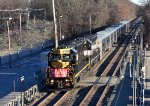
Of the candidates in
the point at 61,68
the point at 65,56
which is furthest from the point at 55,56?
the point at 61,68

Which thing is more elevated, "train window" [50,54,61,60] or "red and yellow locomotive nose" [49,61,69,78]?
"train window" [50,54,61,60]

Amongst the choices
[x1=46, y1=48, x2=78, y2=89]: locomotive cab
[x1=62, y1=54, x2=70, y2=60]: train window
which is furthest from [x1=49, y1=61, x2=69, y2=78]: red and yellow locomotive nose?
[x1=62, y1=54, x2=70, y2=60]: train window

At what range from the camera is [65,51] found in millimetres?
28516

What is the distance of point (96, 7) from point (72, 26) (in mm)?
13625

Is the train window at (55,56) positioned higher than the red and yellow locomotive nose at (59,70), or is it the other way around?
the train window at (55,56)

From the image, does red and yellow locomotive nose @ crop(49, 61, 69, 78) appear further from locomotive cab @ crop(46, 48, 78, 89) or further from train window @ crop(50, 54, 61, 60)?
train window @ crop(50, 54, 61, 60)

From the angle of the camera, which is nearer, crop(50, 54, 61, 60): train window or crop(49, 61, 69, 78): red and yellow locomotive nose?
crop(49, 61, 69, 78): red and yellow locomotive nose

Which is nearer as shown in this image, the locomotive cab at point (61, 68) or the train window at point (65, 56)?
the locomotive cab at point (61, 68)

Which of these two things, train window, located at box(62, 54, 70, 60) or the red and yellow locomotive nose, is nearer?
the red and yellow locomotive nose

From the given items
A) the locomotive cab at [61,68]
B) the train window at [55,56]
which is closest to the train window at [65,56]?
the locomotive cab at [61,68]

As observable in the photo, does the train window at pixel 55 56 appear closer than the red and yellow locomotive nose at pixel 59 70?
No

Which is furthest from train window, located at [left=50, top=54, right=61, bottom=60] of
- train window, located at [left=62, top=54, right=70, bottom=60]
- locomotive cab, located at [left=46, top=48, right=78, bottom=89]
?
train window, located at [left=62, top=54, right=70, bottom=60]

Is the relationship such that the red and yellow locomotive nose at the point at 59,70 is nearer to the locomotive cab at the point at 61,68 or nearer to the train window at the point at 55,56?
the locomotive cab at the point at 61,68

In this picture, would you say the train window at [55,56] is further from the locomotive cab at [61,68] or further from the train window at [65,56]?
the train window at [65,56]
